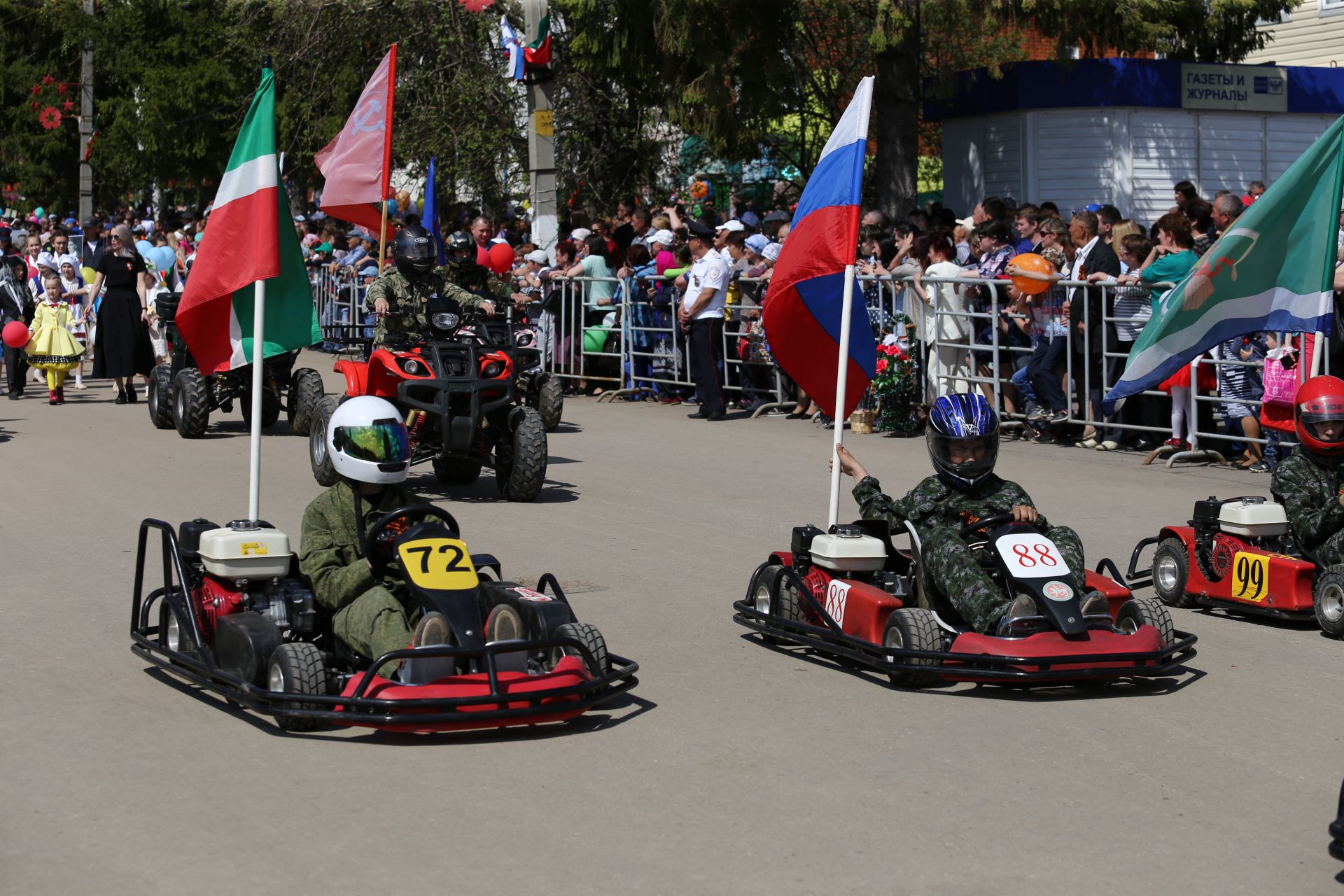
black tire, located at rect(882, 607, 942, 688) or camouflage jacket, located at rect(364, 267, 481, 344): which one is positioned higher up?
camouflage jacket, located at rect(364, 267, 481, 344)

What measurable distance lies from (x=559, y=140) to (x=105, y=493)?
16.1 meters

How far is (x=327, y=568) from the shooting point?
6684 millimetres

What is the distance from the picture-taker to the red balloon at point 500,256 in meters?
18.3

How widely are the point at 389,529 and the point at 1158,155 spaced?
723 inches

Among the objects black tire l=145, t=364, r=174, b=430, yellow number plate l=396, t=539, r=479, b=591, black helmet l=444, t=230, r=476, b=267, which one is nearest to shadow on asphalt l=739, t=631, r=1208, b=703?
yellow number plate l=396, t=539, r=479, b=591

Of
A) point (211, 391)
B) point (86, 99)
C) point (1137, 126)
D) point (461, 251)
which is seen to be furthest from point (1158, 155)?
point (86, 99)

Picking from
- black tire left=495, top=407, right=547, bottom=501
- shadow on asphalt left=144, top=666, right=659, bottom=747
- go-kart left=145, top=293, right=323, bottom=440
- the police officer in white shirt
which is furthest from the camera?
the police officer in white shirt

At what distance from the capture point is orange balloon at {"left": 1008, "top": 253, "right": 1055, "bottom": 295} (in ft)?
47.0

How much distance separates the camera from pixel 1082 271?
1453 centimetres

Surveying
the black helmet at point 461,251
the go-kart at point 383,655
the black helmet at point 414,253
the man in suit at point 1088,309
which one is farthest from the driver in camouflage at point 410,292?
the go-kart at point 383,655

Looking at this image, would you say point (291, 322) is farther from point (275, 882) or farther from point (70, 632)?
point (275, 882)

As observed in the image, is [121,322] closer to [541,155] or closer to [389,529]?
[541,155]

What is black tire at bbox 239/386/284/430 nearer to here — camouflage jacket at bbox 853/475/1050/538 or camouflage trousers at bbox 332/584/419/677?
camouflage jacket at bbox 853/475/1050/538

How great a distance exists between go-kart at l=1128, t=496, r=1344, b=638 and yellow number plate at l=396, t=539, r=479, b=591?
3.94 meters
